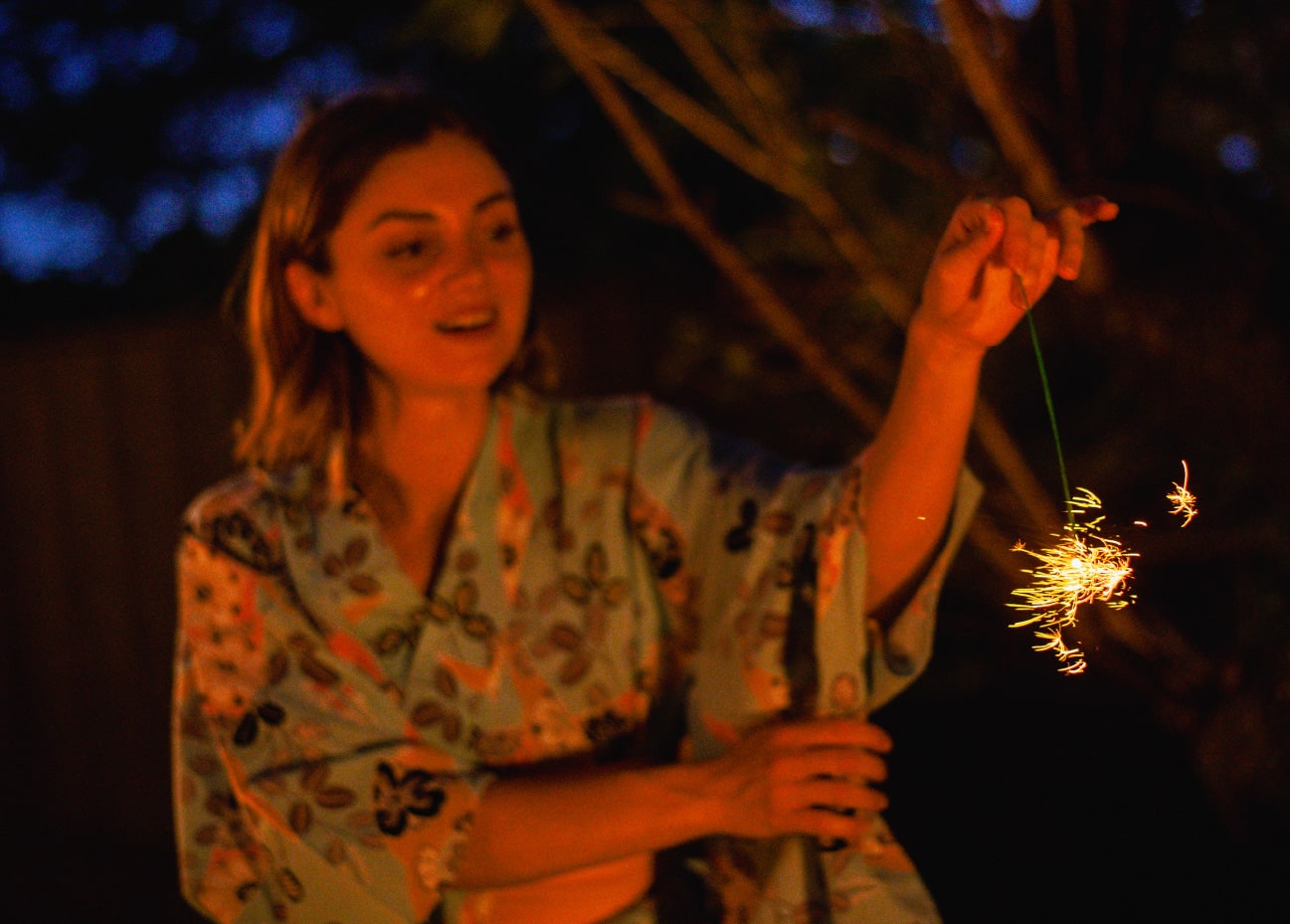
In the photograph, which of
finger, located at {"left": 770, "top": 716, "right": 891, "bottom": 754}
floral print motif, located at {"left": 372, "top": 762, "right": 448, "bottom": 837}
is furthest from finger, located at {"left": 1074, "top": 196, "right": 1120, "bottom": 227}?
floral print motif, located at {"left": 372, "top": 762, "right": 448, "bottom": 837}

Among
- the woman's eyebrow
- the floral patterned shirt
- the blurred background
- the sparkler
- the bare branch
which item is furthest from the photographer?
the bare branch

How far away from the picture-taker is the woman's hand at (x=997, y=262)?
0.93m

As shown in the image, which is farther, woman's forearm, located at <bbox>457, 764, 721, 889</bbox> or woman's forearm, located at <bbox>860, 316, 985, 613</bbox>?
woman's forearm, located at <bbox>457, 764, 721, 889</bbox>

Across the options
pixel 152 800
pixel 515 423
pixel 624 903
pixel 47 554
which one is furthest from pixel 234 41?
pixel 624 903

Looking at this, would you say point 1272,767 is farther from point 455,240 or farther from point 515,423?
point 455,240

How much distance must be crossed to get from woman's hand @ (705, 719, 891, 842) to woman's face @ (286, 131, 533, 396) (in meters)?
0.58

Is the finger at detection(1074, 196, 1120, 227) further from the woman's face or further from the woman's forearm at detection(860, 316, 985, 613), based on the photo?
the woman's face

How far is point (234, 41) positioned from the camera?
5203 mm

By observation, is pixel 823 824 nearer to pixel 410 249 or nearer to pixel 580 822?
pixel 580 822

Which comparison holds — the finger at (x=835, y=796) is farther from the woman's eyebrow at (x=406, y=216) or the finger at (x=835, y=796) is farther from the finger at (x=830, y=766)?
the woman's eyebrow at (x=406, y=216)

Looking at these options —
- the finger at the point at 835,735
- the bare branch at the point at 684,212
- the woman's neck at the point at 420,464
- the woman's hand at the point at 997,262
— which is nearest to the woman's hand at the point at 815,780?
the finger at the point at 835,735

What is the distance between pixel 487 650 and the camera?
55.6 inches

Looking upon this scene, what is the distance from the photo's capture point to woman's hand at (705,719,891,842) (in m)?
1.16

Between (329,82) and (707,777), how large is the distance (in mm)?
4541
